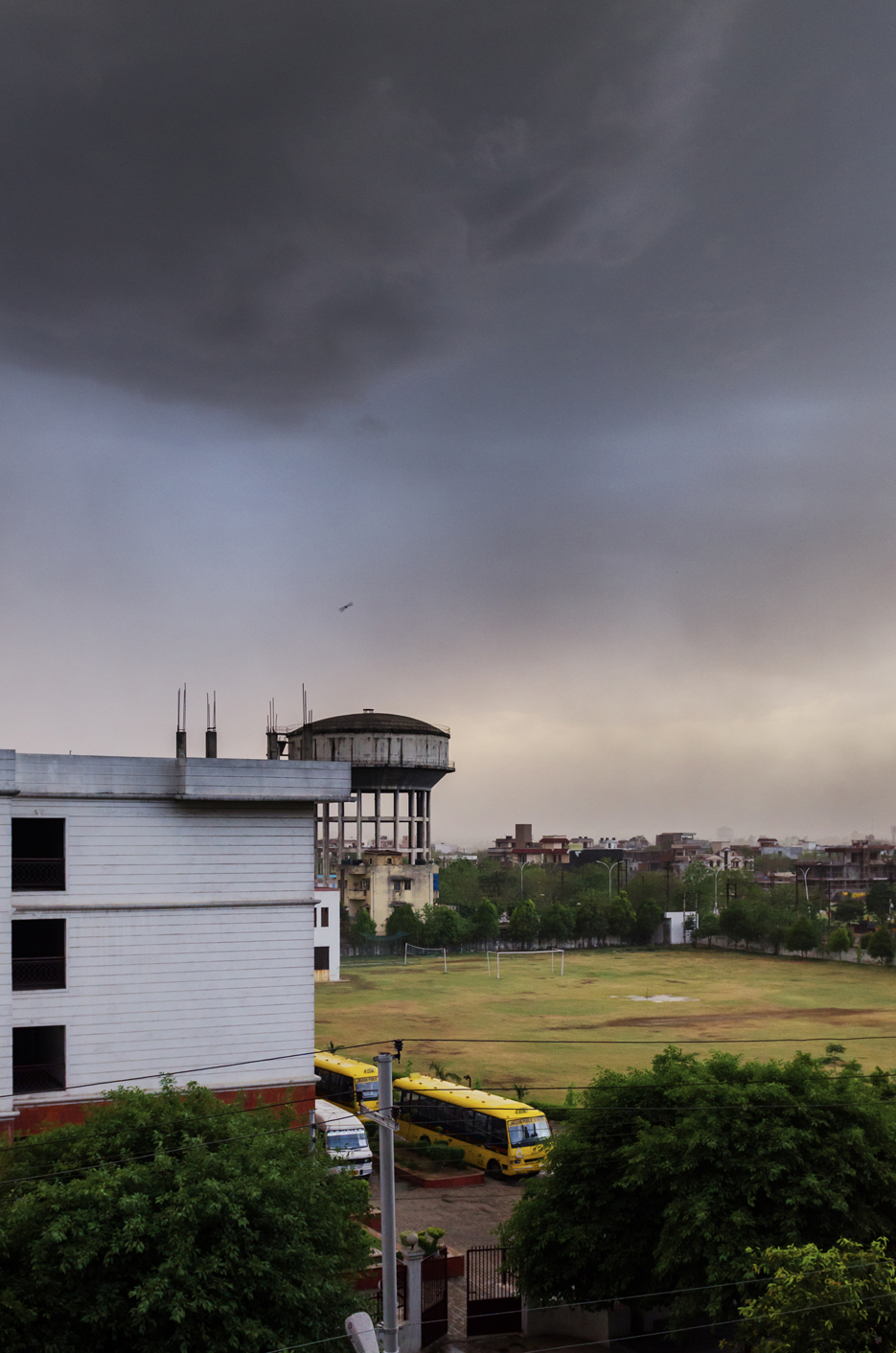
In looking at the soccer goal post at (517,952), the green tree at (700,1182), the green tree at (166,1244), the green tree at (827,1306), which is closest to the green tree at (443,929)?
the soccer goal post at (517,952)

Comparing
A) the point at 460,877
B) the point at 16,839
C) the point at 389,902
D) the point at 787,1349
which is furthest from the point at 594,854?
the point at 787,1349

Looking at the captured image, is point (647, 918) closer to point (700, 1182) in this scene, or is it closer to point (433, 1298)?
point (433, 1298)

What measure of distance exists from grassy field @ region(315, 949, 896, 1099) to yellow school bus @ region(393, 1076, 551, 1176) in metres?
6.62

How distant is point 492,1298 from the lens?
66.9ft

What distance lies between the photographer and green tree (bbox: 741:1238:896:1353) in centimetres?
1309

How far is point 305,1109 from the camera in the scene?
25141 millimetres

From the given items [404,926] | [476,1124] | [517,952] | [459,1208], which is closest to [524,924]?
[517,952]

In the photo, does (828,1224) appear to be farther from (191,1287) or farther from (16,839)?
(16,839)

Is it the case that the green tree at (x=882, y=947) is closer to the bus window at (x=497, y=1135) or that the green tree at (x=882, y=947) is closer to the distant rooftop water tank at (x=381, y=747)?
the distant rooftop water tank at (x=381, y=747)

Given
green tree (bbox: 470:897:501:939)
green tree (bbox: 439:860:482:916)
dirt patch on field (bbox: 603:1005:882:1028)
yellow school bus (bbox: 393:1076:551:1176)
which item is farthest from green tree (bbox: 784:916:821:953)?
yellow school bus (bbox: 393:1076:551:1176)

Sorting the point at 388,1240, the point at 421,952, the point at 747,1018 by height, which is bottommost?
the point at 421,952

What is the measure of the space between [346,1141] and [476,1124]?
12.2ft

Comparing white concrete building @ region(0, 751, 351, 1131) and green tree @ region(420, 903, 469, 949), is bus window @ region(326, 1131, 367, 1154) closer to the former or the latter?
white concrete building @ region(0, 751, 351, 1131)

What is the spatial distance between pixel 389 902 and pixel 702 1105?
8367 cm
